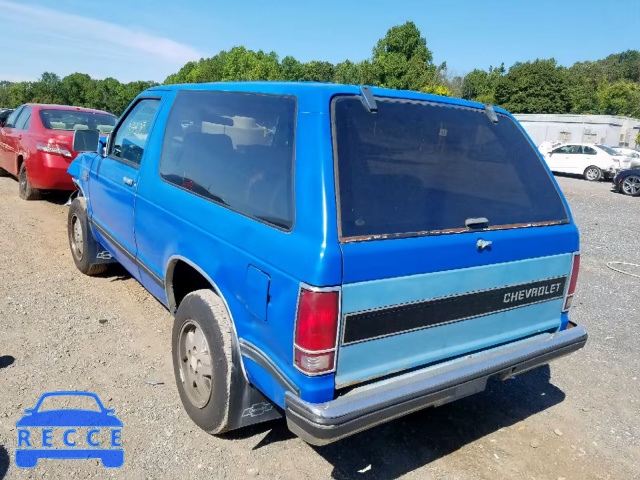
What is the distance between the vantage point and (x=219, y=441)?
297cm

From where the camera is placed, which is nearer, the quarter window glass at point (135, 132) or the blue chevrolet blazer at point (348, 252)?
the blue chevrolet blazer at point (348, 252)

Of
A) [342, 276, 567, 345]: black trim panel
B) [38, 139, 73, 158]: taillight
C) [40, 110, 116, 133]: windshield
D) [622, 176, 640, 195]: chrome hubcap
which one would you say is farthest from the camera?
[622, 176, 640, 195]: chrome hubcap

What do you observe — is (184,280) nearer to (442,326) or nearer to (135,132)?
(135,132)

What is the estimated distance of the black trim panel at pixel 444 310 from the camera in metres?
2.25

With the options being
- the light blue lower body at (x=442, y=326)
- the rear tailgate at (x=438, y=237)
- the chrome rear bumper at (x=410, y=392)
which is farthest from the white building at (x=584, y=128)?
the chrome rear bumper at (x=410, y=392)

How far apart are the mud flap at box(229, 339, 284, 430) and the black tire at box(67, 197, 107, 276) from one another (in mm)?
3141

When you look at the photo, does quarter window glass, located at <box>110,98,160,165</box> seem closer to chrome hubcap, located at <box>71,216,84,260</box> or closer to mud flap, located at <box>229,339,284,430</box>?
chrome hubcap, located at <box>71,216,84,260</box>

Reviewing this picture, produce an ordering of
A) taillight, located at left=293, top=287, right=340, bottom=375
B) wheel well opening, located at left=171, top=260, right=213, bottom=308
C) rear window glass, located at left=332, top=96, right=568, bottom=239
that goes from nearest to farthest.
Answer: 1. taillight, located at left=293, top=287, right=340, bottom=375
2. rear window glass, located at left=332, top=96, right=568, bottom=239
3. wheel well opening, located at left=171, top=260, right=213, bottom=308

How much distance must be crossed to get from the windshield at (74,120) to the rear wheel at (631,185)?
53.2 ft

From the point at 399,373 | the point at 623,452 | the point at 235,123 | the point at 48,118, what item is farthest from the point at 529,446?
the point at 48,118

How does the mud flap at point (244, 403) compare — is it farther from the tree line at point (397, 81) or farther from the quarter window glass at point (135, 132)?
the tree line at point (397, 81)

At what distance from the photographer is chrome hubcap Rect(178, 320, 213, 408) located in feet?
9.55

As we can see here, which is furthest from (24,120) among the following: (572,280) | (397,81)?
(397,81)

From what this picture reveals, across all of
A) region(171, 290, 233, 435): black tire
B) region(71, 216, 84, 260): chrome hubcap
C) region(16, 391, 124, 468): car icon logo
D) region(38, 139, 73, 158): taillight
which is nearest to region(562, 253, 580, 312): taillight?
region(171, 290, 233, 435): black tire
